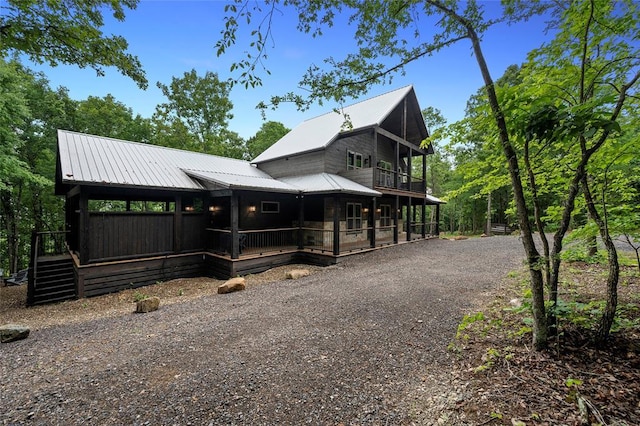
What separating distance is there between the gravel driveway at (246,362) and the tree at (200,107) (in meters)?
20.9

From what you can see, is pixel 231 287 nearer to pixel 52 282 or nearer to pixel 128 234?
pixel 128 234

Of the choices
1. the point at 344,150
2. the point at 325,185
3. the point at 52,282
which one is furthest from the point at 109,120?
the point at 325,185

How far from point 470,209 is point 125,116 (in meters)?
34.5

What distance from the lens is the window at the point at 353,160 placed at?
1506cm

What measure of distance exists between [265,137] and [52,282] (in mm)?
22509

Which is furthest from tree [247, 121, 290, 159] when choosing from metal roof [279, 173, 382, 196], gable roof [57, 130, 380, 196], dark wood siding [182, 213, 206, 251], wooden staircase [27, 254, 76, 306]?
wooden staircase [27, 254, 76, 306]

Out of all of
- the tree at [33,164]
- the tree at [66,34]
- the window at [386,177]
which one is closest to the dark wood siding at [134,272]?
the tree at [66,34]

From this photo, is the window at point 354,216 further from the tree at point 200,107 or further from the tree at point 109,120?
the tree at point 109,120

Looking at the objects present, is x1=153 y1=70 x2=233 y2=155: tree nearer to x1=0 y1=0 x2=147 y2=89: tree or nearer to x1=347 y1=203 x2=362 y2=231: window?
x1=347 y1=203 x2=362 y2=231: window

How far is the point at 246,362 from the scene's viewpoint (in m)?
3.44

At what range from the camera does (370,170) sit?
1328 centimetres

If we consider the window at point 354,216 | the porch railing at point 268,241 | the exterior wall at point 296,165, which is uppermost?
the exterior wall at point 296,165

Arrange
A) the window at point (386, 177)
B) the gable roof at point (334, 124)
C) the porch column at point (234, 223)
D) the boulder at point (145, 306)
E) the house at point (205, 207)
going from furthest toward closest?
1. the window at point (386, 177)
2. the gable roof at point (334, 124)
3. the porch column at point (234, 223)
4. the house at point (205, 207)
5. the boulder at point (145, 306)

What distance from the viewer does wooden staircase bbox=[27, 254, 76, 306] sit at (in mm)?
7609
